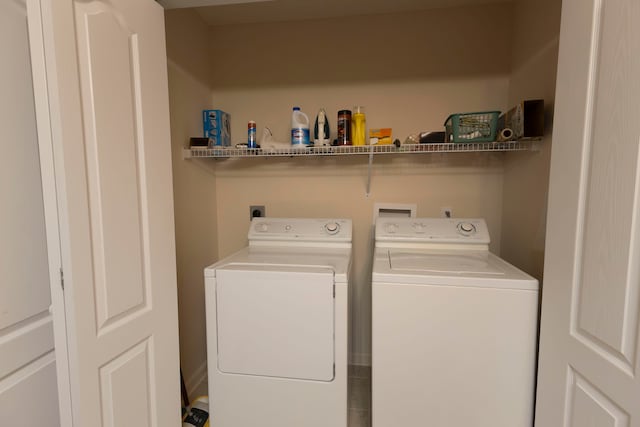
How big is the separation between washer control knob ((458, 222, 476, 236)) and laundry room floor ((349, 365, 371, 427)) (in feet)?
4.09

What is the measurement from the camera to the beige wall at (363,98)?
214cm

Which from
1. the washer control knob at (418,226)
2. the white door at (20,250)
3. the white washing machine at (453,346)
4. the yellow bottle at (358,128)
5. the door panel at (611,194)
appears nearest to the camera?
the door panel at (611,194)

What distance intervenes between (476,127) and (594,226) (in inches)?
39.8

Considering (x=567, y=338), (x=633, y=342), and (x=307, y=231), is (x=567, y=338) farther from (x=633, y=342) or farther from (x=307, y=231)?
(x=307, y=231)

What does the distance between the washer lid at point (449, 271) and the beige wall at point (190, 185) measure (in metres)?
1.25

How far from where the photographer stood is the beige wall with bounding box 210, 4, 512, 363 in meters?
2.14

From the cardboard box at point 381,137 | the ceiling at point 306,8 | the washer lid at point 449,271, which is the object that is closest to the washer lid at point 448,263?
the washer lid at point 449,271

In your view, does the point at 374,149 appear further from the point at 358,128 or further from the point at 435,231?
the point at 435,231

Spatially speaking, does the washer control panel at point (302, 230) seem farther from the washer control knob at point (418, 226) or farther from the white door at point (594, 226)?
the white door at point (594, 226)

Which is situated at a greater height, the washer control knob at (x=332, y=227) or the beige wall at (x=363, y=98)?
the beige wall at (x=363, y=98)

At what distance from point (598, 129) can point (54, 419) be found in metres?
2.02

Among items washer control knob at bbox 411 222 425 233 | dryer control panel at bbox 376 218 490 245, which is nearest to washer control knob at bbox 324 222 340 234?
dryer control panel at bbox 376 218 490 245

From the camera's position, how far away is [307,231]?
80.1 inches

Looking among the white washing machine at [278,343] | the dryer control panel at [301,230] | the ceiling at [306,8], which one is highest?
the ceiling at [306,8]
